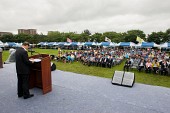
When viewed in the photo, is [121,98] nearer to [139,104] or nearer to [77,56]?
[139,104]

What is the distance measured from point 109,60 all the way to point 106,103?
9.16m

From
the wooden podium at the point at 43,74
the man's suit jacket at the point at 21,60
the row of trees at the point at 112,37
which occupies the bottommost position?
the wooden podium at the point at 43,74

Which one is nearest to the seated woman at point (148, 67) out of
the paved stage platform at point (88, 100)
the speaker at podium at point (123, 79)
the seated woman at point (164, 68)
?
the seated woman at point (164, 68)

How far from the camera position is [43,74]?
A: 4.69 meters

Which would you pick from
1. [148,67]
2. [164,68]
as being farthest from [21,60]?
[164,68]

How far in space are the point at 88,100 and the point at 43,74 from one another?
5.02 ft

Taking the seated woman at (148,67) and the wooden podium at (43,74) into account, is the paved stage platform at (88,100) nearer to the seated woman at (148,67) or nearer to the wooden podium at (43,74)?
the wooden podium at (43,74)

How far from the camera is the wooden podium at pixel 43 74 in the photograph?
15.3 feet

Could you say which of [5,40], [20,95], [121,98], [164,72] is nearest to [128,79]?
[121,98]

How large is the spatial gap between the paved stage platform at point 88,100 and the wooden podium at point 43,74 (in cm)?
21

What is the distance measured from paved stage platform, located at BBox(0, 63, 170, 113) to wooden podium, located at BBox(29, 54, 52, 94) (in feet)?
0.68

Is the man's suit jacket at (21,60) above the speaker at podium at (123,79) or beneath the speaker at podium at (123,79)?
above

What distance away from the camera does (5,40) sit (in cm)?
6756

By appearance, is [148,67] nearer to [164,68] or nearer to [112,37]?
[164,68]
